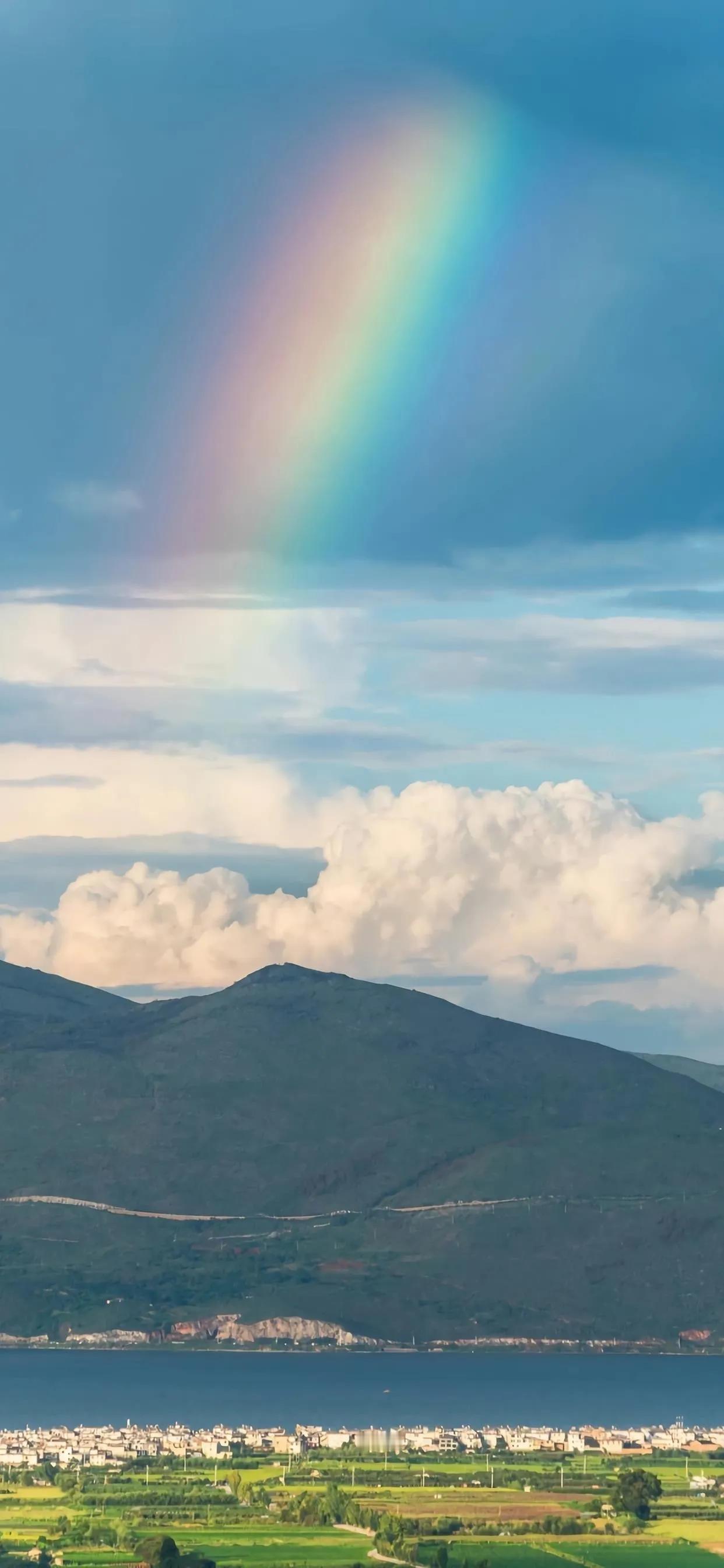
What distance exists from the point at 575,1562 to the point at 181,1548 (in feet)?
105

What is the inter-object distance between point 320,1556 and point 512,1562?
50.8 feet

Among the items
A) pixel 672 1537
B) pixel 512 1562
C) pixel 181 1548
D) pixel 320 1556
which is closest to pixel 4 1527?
pixel 181 1548

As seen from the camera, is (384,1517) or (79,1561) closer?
(79,1561)

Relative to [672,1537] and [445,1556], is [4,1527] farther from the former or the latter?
[672,1537]

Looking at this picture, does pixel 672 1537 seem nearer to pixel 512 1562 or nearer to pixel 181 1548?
pixel 512 1562

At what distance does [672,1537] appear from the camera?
194 meters

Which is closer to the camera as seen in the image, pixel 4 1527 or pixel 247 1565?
pixel 247 1565

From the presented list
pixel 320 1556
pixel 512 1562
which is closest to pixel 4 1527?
pixel 320 1556

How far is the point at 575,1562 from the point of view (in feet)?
595

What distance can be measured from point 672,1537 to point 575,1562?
1568 centimetres

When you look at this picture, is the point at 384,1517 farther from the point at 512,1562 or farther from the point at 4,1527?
the point at 4,1527

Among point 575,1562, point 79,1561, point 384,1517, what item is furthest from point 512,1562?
point 79,1561

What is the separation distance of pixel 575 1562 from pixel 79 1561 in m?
40.0

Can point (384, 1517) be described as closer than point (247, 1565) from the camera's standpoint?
No
